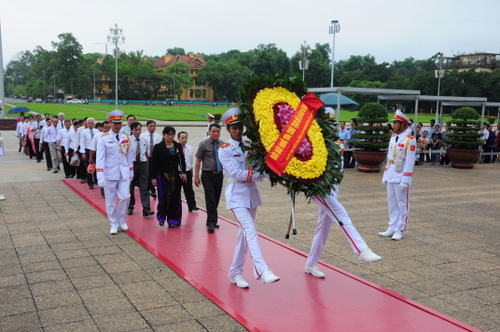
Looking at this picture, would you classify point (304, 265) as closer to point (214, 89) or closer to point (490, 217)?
point (490, 217)

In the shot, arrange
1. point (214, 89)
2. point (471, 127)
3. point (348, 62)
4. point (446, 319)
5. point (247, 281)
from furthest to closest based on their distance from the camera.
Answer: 1. point (348, 62)
2. point (214, 89)
3. point (471, 127)
4. point (247, 281)
5. point (446, 319)

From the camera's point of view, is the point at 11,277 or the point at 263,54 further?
the point at 263,54

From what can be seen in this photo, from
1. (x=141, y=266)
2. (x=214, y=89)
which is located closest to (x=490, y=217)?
(x=141, y=266)

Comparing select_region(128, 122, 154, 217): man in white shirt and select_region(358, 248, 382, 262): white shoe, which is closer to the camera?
select_region(358, 248, 382, 262): white shoe

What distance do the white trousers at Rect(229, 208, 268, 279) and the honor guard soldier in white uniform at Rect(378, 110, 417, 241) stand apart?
10.6ft

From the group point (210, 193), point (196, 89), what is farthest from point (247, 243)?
point (196, 89)

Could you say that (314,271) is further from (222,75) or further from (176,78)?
(222,75)

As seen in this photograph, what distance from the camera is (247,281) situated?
547 cm

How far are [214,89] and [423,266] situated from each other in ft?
333

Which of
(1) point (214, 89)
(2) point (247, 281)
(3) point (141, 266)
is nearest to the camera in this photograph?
(2) point (247, 281)

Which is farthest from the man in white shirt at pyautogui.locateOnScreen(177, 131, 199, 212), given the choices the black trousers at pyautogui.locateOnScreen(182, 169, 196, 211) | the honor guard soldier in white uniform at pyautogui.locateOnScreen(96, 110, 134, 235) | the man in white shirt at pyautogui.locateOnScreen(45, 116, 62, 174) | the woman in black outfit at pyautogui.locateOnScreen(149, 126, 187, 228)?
the man in white shirt at pyautogui.locateOnScreen(45, 116, 62, 174)

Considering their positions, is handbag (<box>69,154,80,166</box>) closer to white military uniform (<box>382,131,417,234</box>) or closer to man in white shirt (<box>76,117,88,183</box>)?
man in white shirt (<box>76,117,88,183</box>)

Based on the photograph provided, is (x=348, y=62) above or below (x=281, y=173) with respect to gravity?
above

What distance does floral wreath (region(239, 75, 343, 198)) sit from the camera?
15.6 ft
